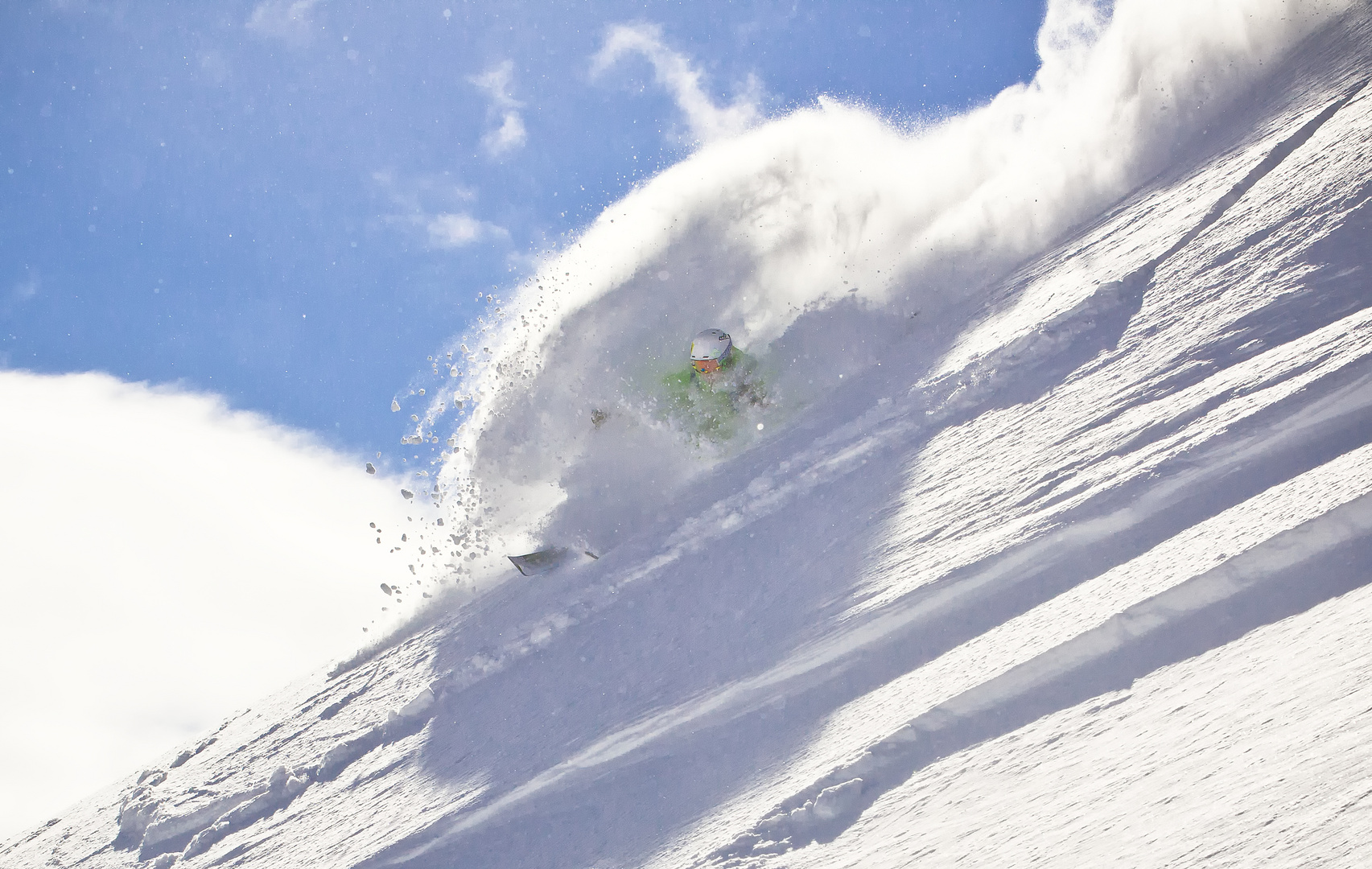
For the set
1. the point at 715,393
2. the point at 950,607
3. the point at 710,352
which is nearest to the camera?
the point at 950,607

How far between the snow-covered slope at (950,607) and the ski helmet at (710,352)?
1.16 meters

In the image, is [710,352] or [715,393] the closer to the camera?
[710,352]

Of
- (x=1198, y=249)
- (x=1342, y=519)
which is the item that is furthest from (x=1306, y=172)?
(x=1342, y=519)

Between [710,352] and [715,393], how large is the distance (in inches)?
26.3

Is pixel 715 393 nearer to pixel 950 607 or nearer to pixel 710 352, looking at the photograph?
pixel 710 352

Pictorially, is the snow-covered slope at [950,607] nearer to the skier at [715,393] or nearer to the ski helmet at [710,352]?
the skier at [715,393]

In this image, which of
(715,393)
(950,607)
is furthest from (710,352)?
(950,607)

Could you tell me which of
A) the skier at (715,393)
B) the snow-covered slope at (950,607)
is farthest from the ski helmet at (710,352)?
the snow-covered slope at (950,607)

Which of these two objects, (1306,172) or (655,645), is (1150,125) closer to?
(1306,172)

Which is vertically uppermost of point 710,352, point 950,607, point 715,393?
point 710,352

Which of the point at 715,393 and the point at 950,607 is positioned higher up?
the point at 715,393

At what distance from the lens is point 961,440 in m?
10.8

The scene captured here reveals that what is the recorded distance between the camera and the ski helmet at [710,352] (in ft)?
46.3

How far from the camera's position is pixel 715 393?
1440 centimetres
